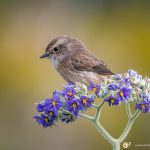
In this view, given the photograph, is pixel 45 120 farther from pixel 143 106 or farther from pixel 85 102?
pixel 143 106

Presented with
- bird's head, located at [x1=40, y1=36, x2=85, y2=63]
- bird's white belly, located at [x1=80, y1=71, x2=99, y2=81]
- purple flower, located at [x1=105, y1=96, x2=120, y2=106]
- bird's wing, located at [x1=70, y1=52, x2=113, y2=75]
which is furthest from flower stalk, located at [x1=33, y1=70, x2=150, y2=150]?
bird's head, located at [x1=40, y1=36, x2=85, y2=63]

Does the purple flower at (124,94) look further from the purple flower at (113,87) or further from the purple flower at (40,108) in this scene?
the purple flower at (40,108)

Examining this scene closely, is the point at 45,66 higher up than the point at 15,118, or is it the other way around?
the point at 45,66

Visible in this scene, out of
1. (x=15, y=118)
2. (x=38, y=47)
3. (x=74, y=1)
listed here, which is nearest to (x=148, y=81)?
(x=15, y=118)

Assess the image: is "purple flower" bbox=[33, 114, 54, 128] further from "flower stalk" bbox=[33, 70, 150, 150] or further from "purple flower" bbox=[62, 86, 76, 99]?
"purple flower" bbox=[62, 86, 76, 99]

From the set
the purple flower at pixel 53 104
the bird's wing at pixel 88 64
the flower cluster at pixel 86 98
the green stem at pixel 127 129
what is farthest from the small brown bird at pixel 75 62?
the green stem at pixel 127 129

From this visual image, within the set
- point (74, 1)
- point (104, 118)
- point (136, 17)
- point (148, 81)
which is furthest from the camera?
point (74, 1)

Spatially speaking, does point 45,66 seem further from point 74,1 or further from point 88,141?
point 74,1
